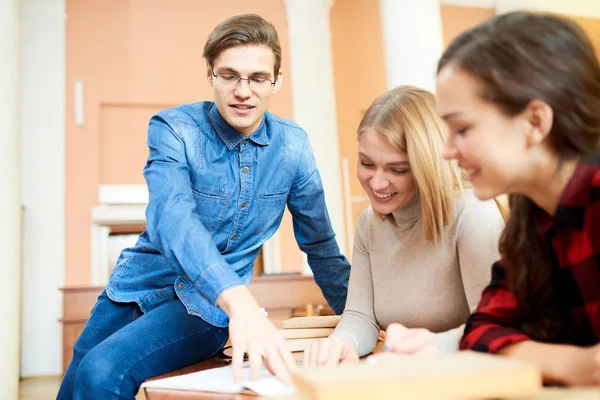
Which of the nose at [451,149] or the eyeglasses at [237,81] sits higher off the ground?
the eyeglasses at [237,81]

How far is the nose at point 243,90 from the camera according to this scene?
4.68ft

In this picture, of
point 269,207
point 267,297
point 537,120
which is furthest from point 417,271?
point 267,297

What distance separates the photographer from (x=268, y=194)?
5.16ft

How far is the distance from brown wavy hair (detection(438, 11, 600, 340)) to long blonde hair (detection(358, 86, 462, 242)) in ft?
1.18

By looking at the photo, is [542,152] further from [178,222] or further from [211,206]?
[211,206]

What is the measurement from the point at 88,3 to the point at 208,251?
5598mm

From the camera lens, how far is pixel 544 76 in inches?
28.8

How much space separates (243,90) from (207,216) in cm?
33

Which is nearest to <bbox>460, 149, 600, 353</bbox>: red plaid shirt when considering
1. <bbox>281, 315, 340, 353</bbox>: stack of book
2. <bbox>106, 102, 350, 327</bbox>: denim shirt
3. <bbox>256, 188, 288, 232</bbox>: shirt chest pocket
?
<bbox>281, 315, 340, 353</bbox>: stack of book

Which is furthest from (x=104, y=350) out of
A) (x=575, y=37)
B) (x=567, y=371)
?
(x=575, y=37)

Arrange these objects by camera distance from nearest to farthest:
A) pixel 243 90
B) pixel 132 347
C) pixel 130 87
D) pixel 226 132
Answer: pixel 132 347 → pixel 243 90 → pixel 226 132 → pixel 130 87

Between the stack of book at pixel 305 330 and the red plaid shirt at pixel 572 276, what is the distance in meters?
0.50

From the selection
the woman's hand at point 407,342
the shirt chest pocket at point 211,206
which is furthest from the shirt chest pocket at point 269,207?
the woman's hand at point 407,342

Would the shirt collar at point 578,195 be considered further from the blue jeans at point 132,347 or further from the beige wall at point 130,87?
the beige wall at point 130,87
